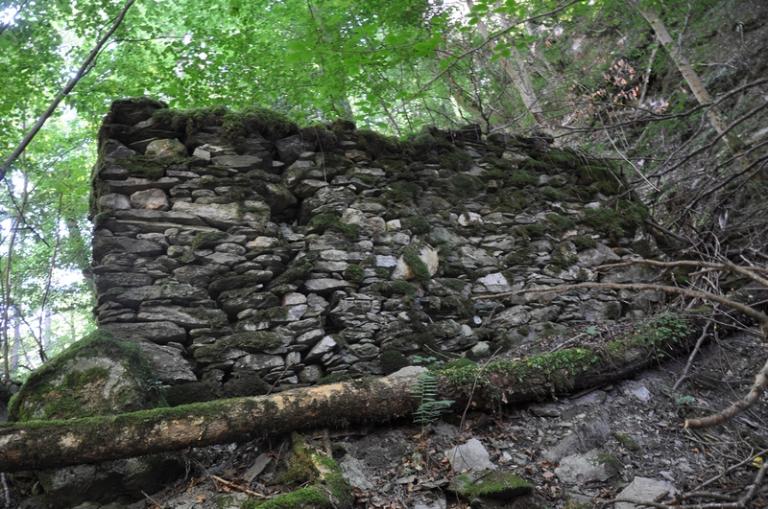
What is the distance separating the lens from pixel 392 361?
381 cm

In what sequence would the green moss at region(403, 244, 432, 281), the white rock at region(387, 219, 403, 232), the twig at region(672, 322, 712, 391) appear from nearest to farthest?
the twig at region(672, 322, 712, 391) < the green moss at region(403, 244, 432, 281) < the white rock at region(387, 219, 403, 232)

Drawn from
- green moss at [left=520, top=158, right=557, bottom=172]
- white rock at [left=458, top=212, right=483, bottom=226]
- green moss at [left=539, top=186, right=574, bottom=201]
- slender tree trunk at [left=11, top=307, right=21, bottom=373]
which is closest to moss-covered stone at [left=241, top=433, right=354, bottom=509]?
white rock at [left=458, top=212, right=483, bottom=226]

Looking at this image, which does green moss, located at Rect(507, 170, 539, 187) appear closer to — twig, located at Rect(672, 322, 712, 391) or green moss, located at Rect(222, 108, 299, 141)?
twig, located at Rect(672, 322, 712, 391)

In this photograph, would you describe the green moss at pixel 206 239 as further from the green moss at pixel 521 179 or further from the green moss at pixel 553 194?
the green moss at pixel 553 194

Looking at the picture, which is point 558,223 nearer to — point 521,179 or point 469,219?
point 521,179

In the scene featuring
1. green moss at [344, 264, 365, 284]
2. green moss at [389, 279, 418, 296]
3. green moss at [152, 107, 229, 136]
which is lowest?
green moss at [389, 279, 418, 296]

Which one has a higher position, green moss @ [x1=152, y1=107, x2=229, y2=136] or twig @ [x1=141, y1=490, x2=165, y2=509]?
green moss @ [x1=152, y1=107, x2=229, y2=136]

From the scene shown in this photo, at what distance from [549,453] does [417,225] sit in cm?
244

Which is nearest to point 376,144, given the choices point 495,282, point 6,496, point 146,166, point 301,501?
point 495,282

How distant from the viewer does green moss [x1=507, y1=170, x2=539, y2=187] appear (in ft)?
17.8

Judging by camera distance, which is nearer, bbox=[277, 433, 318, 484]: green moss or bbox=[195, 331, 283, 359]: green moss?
bbox=[277, 433, 318, 484]: green moss

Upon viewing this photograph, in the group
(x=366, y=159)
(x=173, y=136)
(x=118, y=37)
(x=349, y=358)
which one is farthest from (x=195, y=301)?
(x=118, y=37)

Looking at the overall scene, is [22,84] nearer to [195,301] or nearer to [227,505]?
[195,301]

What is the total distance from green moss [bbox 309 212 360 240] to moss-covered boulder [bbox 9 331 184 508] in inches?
68.8
